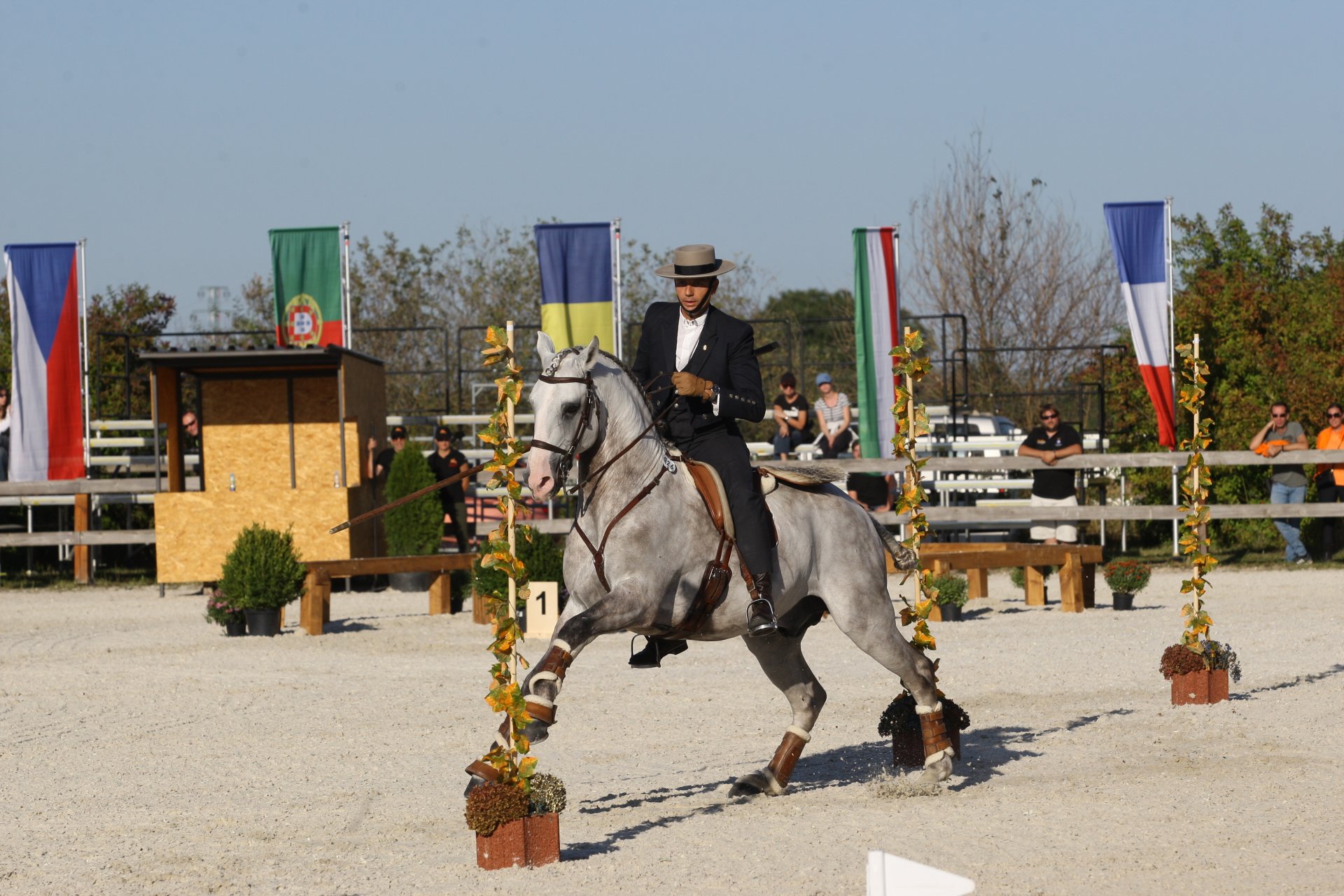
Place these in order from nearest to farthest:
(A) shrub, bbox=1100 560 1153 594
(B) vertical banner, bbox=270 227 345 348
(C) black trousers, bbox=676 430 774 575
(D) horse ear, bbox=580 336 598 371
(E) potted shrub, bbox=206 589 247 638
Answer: (D) horse ear, bbox=580 336 598 371
(C) black trousers, bbox=676 430 774 575
(E) potted shrub, bbox=206 589 247 638
(A) shrub, bbox=1100 560 1153 594
(B) vertical banner, bbox=270 227 345 348

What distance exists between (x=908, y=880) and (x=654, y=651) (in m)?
3.68

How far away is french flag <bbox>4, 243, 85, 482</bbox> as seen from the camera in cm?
2191

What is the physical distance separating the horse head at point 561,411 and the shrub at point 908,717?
257cm

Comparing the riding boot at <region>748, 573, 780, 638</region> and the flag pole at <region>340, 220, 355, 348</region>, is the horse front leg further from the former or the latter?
the flag pole at <region>340, 220, 355, 348</region>

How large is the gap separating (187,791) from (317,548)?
11.2 m

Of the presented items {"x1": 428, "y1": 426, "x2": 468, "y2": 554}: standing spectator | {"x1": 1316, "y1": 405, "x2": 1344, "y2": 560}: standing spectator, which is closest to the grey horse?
{"x1": 428, "y1": 426, "x2": 468, "y2": 554}: standing spectator

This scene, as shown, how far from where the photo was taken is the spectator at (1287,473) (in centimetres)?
2109

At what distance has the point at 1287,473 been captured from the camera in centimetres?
2125

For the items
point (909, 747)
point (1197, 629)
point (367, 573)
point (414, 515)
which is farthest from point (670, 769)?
point (414, 515)

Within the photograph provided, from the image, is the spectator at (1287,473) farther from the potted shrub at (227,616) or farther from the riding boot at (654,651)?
the riding boot at (654,651)

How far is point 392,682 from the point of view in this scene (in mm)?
12922

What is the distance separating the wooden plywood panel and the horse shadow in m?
11.7

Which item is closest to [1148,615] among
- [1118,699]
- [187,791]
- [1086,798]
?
[1118,699]

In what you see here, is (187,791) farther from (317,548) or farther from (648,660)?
(317,548)
